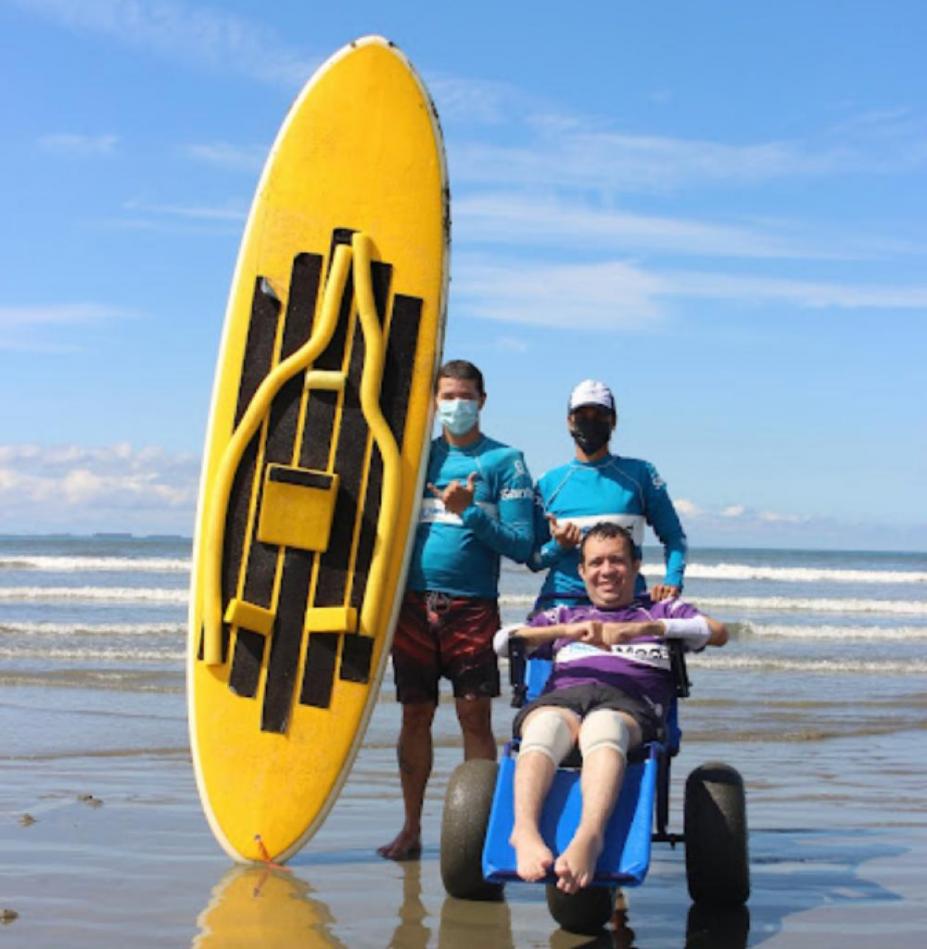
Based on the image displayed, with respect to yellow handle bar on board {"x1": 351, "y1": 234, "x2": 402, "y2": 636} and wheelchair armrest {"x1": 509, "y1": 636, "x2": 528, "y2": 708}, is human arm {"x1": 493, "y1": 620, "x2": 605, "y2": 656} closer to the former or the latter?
wheelchair armrest {"x1": 509, "y1": 636, "x2": 528, "y2": 708}

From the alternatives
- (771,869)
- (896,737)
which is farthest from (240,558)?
(896,737)

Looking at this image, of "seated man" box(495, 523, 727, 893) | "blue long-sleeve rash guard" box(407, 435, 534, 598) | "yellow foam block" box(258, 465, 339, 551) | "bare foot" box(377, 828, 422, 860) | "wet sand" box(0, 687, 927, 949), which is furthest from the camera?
"yellow foam block" box(258, 465, 339, 551)

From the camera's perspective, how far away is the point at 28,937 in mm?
3955

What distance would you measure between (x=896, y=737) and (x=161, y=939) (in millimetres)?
5969

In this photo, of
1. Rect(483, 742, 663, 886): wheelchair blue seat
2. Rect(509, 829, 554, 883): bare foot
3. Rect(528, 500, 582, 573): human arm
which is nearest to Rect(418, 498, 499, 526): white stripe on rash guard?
Rect(528, 500, 582, 573): human arm

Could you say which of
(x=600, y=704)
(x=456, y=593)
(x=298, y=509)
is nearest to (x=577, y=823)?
(x=600, y=704)

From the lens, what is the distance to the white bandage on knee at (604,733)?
3.93 metres

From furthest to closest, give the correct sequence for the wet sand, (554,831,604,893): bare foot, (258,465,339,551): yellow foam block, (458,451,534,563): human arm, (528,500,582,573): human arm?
(258,465,339,551): yellow foam block, (458,451,534,563): human arm, (528,500,582,573): human arm, the wet sand, (554,831,604,893): bare foot

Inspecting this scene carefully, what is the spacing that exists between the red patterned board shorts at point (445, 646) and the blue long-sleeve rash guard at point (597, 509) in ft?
0.92

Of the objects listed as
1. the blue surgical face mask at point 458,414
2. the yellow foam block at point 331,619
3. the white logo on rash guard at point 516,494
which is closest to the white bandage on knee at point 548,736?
the white logo on rash guard at point 516,494

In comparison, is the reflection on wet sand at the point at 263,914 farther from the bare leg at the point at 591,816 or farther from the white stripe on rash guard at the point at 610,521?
the white stripe on rash guard at the point at 610,521

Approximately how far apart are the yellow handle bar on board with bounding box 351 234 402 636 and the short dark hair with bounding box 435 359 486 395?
0.27m

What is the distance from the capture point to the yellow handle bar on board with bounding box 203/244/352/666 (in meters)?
5.17

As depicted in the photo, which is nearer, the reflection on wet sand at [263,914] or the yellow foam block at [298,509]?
the reflection on wet sand at [263,914]
